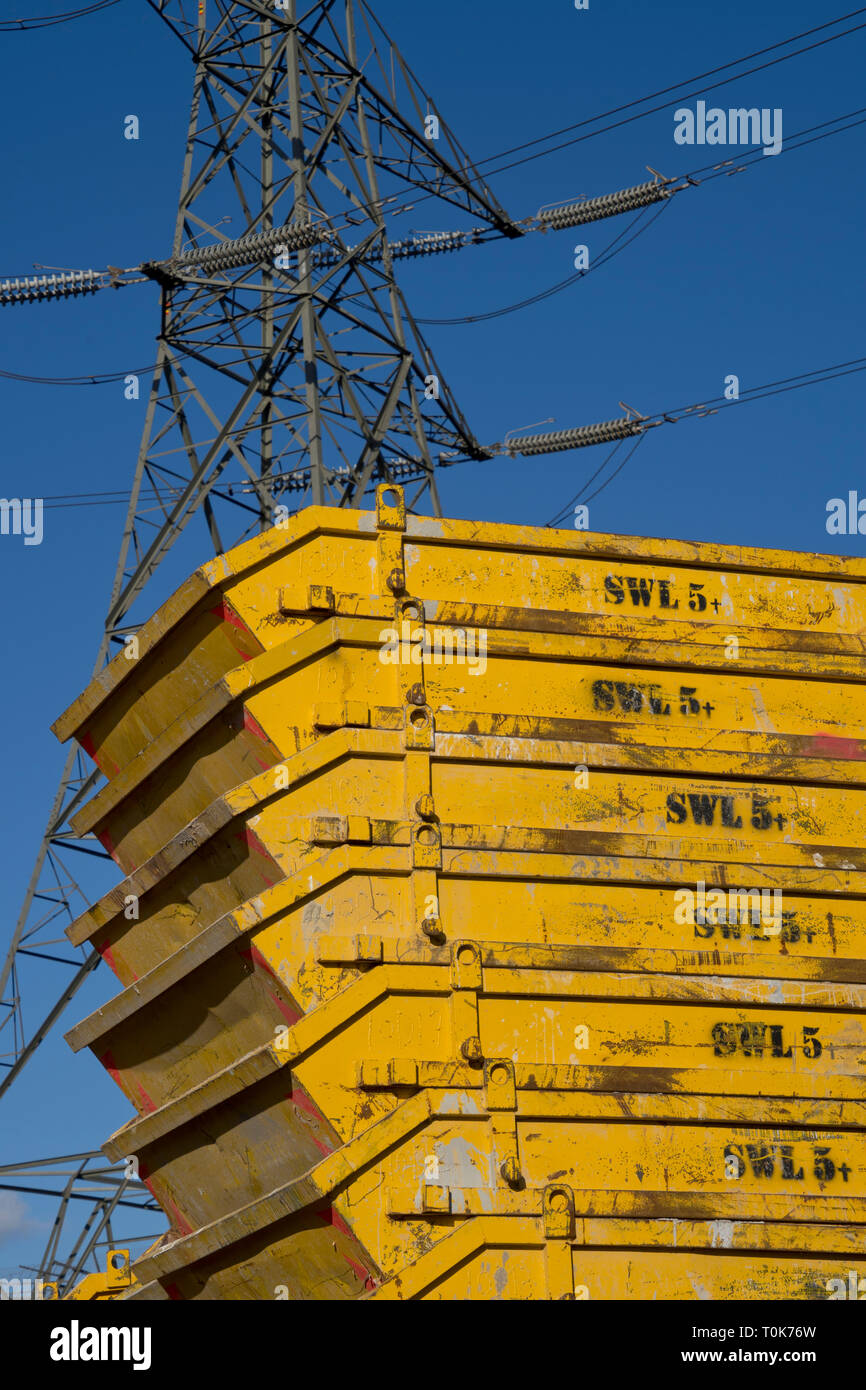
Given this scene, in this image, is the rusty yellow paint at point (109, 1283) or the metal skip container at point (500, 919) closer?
the metal skip container at point (500, 919)

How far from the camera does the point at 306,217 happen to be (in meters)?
18.4

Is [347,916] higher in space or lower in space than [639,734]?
lower

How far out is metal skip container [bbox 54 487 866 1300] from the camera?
24.3 feet

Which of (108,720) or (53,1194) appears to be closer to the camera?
(108,720)

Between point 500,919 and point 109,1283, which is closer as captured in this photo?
point 500,919

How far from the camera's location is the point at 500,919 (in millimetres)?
7785

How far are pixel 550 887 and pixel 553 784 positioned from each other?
0.53 m

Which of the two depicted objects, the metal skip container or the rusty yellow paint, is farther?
the rusty yellow paint

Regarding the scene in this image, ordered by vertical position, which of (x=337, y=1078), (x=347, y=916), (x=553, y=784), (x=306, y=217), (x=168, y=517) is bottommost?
(x=337, y=1078)

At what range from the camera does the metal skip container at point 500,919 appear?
24.3 ft
